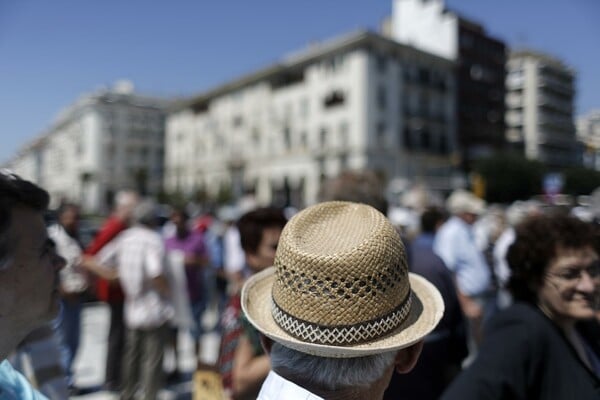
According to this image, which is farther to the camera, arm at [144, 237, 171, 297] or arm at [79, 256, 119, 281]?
arm at [79, 256, 119, 281]

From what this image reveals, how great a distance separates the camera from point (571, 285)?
2.00m

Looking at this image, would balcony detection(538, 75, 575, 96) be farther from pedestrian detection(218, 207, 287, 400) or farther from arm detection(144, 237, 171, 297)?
arm detection(144, 237, 171, 297)

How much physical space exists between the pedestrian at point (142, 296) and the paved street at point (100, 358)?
69 cm

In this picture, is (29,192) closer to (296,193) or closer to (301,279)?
(301,279)

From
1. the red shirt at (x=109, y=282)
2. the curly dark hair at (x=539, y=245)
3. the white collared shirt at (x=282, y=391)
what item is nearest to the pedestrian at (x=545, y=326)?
the curly dark hair at (x=539, y=245)

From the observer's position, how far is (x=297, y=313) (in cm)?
102

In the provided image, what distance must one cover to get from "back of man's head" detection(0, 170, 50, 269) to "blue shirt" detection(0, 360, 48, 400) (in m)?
0.37

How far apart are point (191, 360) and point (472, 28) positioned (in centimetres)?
4355

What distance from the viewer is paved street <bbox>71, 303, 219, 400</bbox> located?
15.5 ft

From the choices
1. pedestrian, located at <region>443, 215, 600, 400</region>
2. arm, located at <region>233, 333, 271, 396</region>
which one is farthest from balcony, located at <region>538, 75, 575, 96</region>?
arm, located at <region>233, 333, 271, 396</region>

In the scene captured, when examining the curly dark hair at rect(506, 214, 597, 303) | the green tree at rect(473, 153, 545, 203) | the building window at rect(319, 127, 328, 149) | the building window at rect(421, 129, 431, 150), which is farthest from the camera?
the building window at rect(421, 129, 431, 150)

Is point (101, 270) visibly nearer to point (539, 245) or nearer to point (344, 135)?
point (539, 245)

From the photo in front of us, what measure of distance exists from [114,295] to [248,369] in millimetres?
2857

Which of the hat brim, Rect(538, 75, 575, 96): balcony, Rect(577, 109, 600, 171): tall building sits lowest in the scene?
the hat brim
